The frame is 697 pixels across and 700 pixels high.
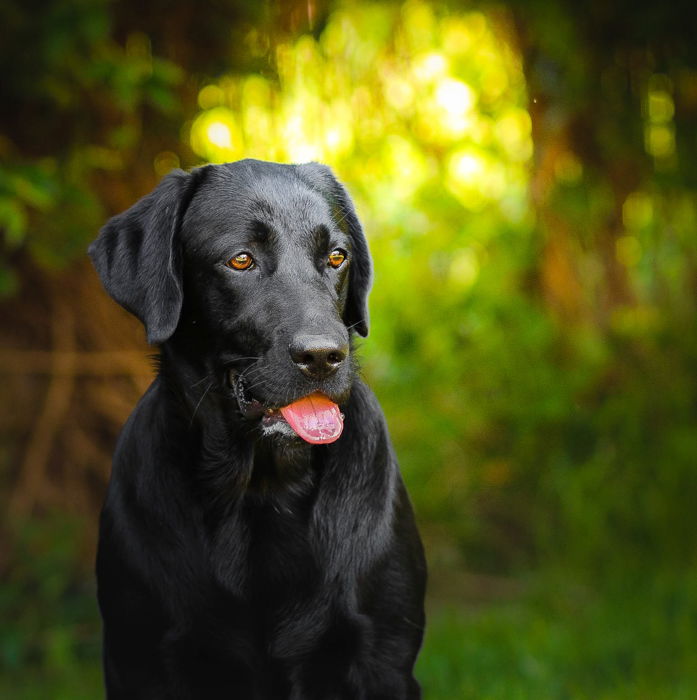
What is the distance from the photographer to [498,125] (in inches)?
263

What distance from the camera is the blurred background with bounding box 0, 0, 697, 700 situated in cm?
479

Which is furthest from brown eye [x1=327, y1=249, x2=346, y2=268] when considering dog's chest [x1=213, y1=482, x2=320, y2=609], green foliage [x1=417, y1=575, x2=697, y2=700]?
green foliage [x1=417, y1=575, x2=697, y2=700]

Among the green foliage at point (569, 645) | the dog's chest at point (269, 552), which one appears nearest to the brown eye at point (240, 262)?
the dog's chest at point (269, 552)

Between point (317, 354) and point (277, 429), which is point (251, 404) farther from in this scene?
point (317, 354)

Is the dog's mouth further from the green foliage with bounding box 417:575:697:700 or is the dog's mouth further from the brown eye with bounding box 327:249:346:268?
the green foliage with bounding box 417:575:697:700

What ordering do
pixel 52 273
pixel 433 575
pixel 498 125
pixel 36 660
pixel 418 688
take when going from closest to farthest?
pixel 418 688, pixel 36 660, pixel 52 273, pixel 433 575, pixel 498 125

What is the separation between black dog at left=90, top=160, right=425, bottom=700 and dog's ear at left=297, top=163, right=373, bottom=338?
0.08 feet

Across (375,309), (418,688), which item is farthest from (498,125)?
(418,688)

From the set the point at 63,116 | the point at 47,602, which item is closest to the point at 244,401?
the point at 47,602

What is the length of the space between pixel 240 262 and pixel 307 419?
1.40ft

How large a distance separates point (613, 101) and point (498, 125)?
67 centimetres

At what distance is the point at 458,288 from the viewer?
6.14m

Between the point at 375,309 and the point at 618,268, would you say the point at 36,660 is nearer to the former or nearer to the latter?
the point at 375,309

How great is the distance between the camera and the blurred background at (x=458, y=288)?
4.79 metres
